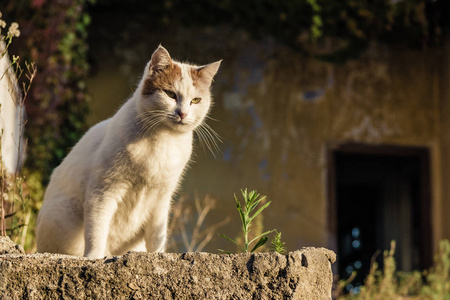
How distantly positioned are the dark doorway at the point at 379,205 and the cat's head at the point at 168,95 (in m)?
4.13

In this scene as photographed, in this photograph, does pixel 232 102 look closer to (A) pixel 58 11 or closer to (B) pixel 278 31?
(B) pixel 278 31

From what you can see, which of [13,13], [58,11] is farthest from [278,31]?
[13,13]

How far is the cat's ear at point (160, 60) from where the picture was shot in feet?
7.31

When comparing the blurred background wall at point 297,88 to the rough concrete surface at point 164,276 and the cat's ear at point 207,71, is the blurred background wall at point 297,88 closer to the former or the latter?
the cat's ear at point 207,71

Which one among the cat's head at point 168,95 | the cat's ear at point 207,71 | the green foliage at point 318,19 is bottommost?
the cat's head at point 168,95

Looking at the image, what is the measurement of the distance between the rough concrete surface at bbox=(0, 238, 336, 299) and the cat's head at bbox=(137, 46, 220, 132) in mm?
853

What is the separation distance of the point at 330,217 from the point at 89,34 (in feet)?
11.1

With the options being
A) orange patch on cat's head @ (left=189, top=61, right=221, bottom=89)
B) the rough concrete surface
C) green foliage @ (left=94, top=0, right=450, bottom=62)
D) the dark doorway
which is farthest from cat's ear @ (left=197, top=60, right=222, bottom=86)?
the dark doorway

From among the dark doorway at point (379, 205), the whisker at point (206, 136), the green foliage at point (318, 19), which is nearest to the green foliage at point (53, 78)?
the green foliage at point (318, 19)

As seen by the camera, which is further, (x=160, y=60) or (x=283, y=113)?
(x=283, y=113)

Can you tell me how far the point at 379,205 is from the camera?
930cm

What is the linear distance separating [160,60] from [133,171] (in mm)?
479

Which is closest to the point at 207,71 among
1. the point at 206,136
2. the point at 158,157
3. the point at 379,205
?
the point at 206,136

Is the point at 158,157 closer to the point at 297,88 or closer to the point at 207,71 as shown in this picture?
the point at 207,71
